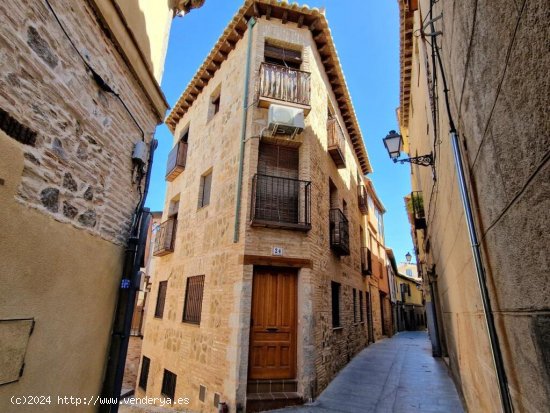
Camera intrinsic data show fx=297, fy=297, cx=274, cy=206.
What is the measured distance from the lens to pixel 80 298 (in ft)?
9.77

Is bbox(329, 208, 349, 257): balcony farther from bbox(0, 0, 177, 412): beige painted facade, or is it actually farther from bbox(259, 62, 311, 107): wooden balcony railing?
bbox(0, 0, 177, 412): beige painted facade

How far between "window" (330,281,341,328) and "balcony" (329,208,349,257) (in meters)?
1.05

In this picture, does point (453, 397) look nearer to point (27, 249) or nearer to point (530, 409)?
point (530, 409)

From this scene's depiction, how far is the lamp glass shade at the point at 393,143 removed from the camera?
6.52 metres

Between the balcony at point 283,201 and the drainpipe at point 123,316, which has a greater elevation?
the balcony at point 283,201

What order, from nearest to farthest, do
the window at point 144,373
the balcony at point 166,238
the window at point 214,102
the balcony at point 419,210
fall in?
1. the window at point 144,373
2. the balcony at point 166,238
3. the window at point 214,102
4. the balcony at point 419,210

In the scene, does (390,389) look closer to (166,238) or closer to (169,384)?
(169,384)

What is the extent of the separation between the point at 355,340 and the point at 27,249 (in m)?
11.1

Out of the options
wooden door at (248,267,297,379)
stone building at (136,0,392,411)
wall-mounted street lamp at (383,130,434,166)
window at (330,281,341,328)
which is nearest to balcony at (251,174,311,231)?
stone building at (136,0,392,411)

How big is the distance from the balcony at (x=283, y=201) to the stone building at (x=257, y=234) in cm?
3

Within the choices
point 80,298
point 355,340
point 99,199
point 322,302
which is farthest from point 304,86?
point 355,340

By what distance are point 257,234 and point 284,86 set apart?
4.39m

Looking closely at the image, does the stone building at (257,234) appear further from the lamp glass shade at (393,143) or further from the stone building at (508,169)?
the stone building at (508,169)

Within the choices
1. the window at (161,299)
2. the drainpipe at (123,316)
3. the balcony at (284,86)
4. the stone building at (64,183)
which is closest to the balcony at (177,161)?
the window at (161,299)
